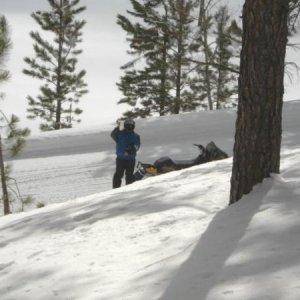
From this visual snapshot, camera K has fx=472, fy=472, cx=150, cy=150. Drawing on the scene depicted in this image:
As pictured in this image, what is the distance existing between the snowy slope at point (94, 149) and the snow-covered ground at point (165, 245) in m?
4.63

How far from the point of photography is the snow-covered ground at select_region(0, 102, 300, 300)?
2855 mm

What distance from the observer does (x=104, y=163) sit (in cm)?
1249

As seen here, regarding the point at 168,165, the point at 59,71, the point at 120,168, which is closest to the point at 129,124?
the point at 120,168

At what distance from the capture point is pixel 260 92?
443cm

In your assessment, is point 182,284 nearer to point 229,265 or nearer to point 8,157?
point 229,265

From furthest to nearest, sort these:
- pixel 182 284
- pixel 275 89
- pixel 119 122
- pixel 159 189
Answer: pixel 119 122 → pixel 159 189 → pixel 275 89 → pixel 182 284

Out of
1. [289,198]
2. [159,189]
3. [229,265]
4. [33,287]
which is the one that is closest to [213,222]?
[289,198]

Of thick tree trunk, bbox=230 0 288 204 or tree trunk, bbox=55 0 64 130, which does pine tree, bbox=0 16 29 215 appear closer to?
A: thick tree trunk, bbox=230 0 288 204

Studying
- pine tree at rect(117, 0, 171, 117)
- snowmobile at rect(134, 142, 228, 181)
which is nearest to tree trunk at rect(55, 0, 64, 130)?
pine tree at rect(117, 0, 171, 117)

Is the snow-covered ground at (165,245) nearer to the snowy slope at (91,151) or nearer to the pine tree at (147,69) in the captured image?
the snowy slope at (91,151)

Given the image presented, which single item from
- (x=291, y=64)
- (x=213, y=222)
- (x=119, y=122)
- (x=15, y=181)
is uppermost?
(x=291, y=64)

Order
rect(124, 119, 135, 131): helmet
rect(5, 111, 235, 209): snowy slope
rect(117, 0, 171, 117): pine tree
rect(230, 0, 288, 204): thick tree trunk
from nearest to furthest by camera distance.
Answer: rect(230, 0, 288, 204): thick tree trunk, rect(124, 119, 135, 131): helmet, rect(5, 111, 235, 209): snowy slope, rect(117, 0, 171, 117): pine tree

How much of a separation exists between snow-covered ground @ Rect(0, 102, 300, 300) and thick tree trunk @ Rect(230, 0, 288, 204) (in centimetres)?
21

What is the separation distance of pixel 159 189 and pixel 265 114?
2.16 m
